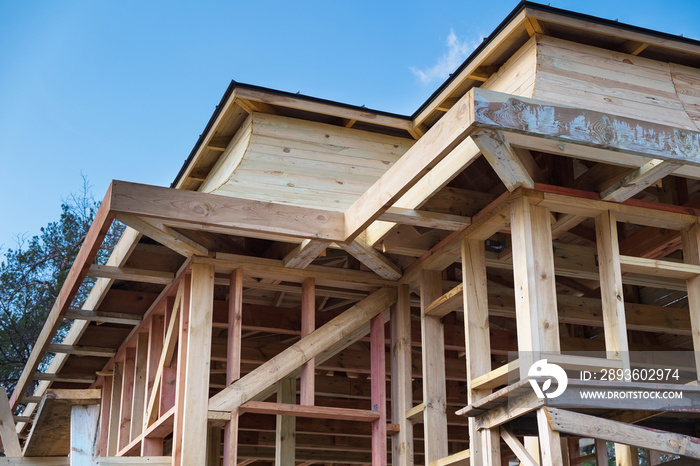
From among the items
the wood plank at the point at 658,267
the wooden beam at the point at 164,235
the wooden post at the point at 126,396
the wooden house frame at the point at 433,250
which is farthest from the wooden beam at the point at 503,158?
the wooden post at the point at 126,396

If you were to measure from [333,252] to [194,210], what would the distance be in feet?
8.53

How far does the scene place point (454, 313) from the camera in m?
11.5

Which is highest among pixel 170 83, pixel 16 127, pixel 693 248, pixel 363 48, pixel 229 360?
pixel 363 48

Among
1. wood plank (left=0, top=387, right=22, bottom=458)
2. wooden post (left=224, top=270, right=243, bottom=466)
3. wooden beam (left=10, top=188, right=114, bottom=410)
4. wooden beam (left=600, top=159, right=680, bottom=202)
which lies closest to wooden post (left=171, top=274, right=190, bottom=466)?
wooden post (left=224, top=270, right=243, bottom=466)

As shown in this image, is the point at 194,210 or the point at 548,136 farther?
the point at 194,210

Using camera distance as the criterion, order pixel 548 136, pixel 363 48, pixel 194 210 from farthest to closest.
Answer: pixel 363 48, pixel 194 210, pixel 548 136

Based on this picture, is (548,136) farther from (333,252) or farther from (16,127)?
(16,127)

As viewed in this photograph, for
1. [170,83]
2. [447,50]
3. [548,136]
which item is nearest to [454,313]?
[548,136]

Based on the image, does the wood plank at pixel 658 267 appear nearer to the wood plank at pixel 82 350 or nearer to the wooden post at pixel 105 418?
the wood plank at pixel 82 350

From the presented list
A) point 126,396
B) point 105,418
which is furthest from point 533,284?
point 105,418

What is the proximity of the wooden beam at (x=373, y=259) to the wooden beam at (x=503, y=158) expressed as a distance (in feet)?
6.01

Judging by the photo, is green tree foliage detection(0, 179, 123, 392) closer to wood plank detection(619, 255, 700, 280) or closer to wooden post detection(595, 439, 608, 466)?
wooden post detection(595, 439, 608, 466)

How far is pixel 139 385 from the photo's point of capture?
1084 cm

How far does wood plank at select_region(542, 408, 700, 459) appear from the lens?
18.8 ft
